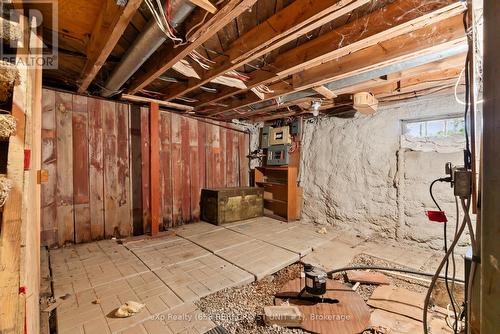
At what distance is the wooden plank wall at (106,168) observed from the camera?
2.68 meters

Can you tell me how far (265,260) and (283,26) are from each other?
2203 millimetres

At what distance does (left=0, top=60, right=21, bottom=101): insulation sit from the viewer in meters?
0.67

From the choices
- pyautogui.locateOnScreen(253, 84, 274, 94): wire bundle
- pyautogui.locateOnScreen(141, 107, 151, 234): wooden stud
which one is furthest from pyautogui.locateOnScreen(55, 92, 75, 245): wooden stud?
pyautogui.locateOnScreen(253, 84, 274, 94): wire bundle

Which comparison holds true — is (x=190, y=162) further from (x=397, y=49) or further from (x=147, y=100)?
(x=397, y=49)

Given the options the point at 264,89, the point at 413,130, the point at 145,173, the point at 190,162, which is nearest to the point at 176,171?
the point at 190,162

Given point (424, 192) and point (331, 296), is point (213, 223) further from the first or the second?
point (424, 192)

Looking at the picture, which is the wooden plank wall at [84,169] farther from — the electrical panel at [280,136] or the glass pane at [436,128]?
the glass pane at [436,128]

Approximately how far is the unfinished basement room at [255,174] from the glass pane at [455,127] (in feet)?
0.07

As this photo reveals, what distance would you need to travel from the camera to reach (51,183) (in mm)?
2656

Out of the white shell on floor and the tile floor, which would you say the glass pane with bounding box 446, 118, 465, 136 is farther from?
the white shell on floor

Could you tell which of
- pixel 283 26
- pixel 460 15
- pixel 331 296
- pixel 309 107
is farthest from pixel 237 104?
pixel 331 296

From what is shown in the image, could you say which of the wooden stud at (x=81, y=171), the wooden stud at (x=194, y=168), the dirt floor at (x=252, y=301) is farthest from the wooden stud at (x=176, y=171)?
the dirt floor at (x=252, y=301)

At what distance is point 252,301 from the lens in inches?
71.3

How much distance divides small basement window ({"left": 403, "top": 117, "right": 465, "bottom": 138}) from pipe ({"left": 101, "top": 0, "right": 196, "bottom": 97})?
10.3 feet
